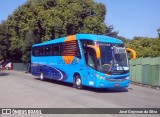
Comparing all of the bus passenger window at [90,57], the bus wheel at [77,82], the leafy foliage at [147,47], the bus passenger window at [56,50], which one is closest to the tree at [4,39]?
the leafy foliage at [147,47]

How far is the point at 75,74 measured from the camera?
814 inches

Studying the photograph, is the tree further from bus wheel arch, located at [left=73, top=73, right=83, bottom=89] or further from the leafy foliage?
bus wheel arch, located at [left=73, top=73, right=83, bottom=89]

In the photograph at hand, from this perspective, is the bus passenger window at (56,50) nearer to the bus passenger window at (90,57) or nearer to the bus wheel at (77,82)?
the bus wheel at (77,82)

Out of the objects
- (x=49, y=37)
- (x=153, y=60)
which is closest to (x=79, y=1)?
(x=49, y=37)

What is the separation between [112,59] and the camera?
1806 cm

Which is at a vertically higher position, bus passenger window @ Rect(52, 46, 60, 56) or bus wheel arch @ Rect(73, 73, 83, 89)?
bus passenger window @ Rect(52, 46, 60, 56)

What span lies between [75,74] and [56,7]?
2334 cm

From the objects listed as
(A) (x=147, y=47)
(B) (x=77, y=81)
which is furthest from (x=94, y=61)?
(A) (x=147, y=47)

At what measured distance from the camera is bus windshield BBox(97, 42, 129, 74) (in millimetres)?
17828

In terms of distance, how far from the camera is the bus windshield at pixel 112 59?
58.5 feet

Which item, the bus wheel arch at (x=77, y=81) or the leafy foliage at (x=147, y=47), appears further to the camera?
the leafy foliage at (x=147, y=47)

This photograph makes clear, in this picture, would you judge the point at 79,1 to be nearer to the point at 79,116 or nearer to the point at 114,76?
the point at 114,76

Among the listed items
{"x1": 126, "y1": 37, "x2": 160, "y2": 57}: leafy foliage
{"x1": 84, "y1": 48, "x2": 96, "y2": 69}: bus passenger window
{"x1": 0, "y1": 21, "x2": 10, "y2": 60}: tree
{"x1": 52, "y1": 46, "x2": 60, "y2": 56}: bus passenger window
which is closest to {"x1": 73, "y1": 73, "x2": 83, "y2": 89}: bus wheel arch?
{"x1": 84, "y1": 48, "x2": 96, "y2": 69}: bus passenger window

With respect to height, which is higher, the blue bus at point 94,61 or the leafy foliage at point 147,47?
the leafy foliage at point 147,47
